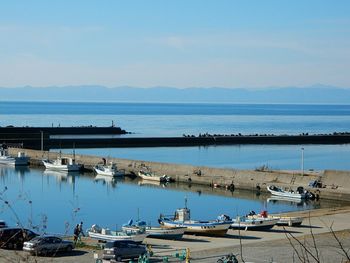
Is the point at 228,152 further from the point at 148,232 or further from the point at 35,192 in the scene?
the point at 148,232

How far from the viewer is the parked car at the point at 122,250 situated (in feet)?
66.2

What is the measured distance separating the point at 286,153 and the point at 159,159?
18167mm

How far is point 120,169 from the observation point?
5928 cm

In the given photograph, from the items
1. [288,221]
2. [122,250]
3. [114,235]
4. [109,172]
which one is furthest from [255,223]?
[109,172]

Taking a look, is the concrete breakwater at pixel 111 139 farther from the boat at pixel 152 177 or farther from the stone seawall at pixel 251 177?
the stone seawall at pixel 251 177

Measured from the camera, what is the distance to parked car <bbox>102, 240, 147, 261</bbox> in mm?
20188

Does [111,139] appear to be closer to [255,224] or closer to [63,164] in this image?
[63,164]

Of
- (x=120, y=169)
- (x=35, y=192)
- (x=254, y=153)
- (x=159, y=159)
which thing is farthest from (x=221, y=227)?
(x=254, y=153)

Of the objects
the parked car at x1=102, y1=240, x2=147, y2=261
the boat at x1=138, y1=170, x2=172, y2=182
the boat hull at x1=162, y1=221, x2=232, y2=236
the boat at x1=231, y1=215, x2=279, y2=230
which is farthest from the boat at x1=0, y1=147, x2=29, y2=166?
the parked car at x1=102, y1=240, x2=147, y2=261

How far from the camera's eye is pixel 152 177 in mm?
54906

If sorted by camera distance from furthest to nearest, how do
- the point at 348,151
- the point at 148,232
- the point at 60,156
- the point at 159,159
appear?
the point at 348,151 < the point at 159,159 < the point at 60,156 < the point at 148,232

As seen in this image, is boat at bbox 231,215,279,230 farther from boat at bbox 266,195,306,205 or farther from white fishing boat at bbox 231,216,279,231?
boat at bbox 266,195,306,205

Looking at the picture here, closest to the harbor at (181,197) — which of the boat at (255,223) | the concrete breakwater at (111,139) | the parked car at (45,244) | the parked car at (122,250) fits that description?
the boat at (255,223)

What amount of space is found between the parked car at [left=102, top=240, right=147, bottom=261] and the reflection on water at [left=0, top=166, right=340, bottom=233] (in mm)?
10744
